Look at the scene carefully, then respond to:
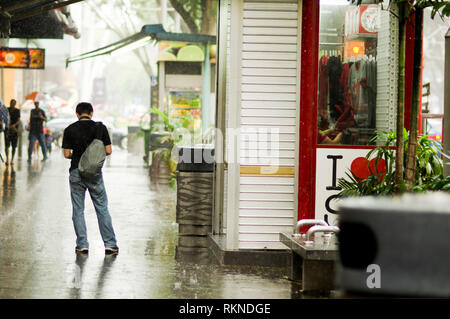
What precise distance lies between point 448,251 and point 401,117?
3681 millimetres

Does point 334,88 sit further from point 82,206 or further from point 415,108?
point 82,206

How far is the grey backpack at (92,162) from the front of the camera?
9.41 m

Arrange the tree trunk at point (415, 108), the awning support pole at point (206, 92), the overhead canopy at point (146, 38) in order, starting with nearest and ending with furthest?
the tree trunk at point (415, 108) → the overhead canopy at point (146, 38) → the awning support pole at point (206, 92)

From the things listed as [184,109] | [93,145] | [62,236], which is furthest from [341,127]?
[184,109]

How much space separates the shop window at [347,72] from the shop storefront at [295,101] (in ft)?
0.04

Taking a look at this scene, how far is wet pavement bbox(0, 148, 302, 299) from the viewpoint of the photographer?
24.4 ft

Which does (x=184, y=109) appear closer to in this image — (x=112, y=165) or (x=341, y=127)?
(x=112, y=165)

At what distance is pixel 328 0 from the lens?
8.75 meters

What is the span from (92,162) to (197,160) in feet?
6.73

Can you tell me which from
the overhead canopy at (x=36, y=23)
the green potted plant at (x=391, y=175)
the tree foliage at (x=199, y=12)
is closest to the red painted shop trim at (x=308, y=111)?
the green potted plant at (x=391, y=175)

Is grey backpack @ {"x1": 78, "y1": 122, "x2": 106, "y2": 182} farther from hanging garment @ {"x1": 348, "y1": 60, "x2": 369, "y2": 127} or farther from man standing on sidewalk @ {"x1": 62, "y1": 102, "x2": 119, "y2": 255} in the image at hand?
hanging garment @ {"x1": 348, "y1": 60, "x2": 369, "y2": 127}

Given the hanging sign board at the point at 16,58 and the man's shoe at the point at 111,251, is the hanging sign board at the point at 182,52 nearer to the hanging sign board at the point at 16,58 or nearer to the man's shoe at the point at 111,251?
the hanging sign board at the point at 16,58

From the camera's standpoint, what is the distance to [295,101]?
353 inches

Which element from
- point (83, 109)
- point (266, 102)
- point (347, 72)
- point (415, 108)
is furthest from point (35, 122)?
point (415, 108)
